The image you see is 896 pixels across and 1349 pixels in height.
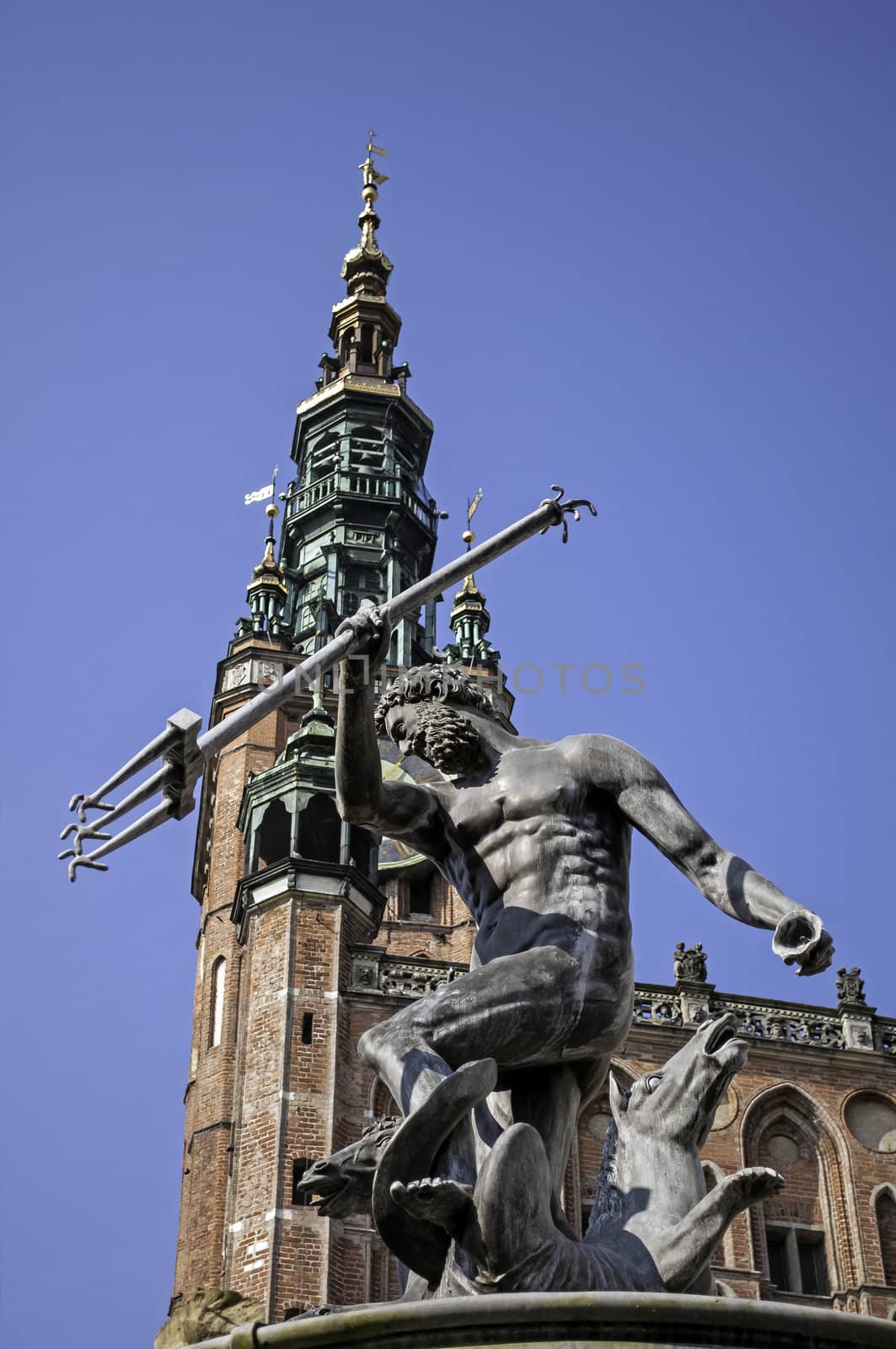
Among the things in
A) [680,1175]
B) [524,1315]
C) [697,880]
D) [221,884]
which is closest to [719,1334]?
[524,1315]

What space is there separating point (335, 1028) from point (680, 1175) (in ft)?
104

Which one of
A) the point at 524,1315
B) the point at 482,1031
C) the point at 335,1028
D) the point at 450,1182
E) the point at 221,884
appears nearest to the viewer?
the point at 524,1315

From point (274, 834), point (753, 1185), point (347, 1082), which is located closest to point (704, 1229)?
point (753, 1185)

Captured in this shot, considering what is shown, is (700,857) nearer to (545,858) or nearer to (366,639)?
(545,858)

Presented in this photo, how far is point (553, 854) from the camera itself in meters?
6.68

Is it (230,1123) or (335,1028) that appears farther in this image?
(230,1123)

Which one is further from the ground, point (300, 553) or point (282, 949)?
point (300, 553)

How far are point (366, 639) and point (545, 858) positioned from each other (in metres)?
0.92

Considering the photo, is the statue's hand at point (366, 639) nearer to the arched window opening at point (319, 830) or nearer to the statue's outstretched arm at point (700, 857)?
the statue's outstretched arm at point (700, 857)

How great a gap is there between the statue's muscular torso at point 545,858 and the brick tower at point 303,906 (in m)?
25.4

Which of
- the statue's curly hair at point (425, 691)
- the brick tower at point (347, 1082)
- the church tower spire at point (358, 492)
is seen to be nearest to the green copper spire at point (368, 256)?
the church tower spire at point (358, 492)

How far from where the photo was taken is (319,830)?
139 ft

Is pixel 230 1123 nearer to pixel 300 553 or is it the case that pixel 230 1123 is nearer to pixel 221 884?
pixel 221 884

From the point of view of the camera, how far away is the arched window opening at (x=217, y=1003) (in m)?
46.0
